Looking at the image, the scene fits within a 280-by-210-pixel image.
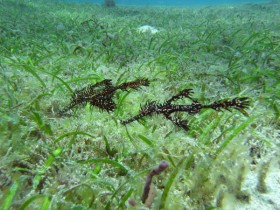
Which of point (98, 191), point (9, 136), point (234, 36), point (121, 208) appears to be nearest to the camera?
point (121, 208)

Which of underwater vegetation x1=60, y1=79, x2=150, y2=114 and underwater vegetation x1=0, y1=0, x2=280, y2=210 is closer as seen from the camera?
underwater vegetation x1=0, y1=0, x2=280, y2=210

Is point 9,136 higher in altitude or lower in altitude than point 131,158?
higher

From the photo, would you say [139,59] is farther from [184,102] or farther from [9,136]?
[9,136]

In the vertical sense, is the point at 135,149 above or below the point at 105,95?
below

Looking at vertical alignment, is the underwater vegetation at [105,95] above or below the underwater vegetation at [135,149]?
above

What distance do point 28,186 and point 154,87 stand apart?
2079mm

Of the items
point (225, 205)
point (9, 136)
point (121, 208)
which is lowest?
point (225, 205)

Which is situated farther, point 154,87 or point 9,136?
point 154,87

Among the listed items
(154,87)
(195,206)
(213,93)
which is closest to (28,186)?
(195,206)

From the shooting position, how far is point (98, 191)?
1.63 metres

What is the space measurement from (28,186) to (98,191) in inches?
19.0

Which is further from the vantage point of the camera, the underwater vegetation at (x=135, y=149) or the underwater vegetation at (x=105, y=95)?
the underwater vegetation at (x=105, y=95)

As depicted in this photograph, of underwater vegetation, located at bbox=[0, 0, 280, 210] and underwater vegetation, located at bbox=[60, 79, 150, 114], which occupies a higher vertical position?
underwater vegetation, located at bbox=[60, 79, 150, 114]

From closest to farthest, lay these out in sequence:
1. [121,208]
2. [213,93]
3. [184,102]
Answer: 1. [121,208]
2. [184,102]
3. [213,93]
